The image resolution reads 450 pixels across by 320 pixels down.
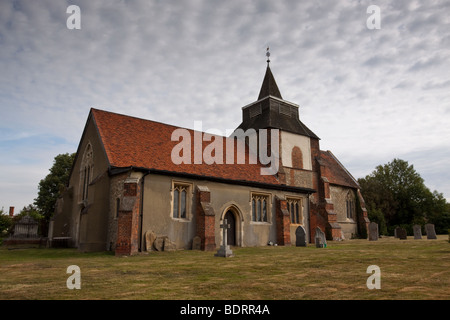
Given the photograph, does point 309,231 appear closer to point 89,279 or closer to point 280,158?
point 280,158

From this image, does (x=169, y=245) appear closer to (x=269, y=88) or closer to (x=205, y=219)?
(x=205, y=219)

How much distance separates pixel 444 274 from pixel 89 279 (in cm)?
810

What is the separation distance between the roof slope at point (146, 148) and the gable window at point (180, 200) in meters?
0.92

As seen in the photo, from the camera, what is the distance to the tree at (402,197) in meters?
47.4

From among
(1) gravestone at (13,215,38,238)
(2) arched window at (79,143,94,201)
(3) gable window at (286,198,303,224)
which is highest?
(2) arched window at (79,143,94,201)

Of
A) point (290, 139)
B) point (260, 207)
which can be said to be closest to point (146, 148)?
point (260, 207)

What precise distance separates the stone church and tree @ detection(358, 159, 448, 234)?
23.3m

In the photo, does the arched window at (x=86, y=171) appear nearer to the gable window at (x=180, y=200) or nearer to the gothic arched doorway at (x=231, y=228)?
the gable window at (x=180, y=200)

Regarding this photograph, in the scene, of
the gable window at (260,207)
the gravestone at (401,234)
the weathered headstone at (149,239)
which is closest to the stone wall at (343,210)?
the gravestone at (401,234)

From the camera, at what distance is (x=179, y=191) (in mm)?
18812

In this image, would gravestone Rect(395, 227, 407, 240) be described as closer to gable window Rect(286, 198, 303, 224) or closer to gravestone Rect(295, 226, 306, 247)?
gable window Rect(286, 198, 303, 224)

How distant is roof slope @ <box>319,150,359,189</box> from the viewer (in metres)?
33.9

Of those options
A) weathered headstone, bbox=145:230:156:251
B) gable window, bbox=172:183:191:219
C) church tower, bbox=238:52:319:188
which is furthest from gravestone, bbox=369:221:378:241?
weathered headstone, bbox=145:230:156:251
